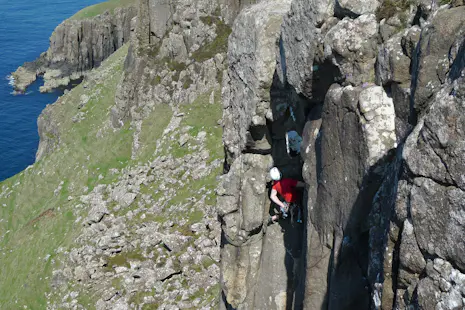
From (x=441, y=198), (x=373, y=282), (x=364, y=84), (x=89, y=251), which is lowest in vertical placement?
A: (x=89, y=251)

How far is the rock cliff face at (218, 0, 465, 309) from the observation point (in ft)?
27.8

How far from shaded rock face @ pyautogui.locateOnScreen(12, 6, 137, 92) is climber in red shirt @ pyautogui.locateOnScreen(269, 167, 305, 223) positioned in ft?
361

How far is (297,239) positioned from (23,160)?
8136 centimetres

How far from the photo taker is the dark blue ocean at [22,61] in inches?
3708

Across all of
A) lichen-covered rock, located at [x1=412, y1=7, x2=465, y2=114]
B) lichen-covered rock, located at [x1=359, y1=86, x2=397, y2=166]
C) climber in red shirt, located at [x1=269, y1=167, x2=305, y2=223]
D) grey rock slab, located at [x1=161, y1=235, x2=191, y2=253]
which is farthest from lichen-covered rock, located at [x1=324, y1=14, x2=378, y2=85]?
grey rock slab, located at [x1=161, y1=235, x2=191, y2=253]

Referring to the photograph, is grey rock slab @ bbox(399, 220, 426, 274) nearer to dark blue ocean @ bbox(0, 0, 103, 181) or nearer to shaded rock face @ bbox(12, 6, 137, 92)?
dark blue ocean @ bbox(0, 0, 103, 181)

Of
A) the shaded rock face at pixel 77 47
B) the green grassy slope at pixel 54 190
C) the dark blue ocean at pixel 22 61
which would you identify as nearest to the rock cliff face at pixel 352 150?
the green grassy slope at pixel 54 190

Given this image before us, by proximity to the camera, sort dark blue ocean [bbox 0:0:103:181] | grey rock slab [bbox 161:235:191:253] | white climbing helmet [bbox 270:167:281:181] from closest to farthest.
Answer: white climbing helmet [bbox 270:167:281:181], grey rock slab [bbox 161:235:191:253], dark blue ocean [bbox 0:0:103:181]

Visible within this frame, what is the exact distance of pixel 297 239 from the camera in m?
21.2

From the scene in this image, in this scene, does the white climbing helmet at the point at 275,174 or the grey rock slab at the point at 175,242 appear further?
the grey rock slab at the point at 175,242

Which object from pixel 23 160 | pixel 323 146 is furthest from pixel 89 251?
pixel 23 160

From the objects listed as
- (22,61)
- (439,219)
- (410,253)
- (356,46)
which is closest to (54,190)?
(356,46)

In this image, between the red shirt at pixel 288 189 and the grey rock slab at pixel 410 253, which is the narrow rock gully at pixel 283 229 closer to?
the red shirt at pixel 288 189

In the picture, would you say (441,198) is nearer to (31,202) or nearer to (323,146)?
(323,146)
